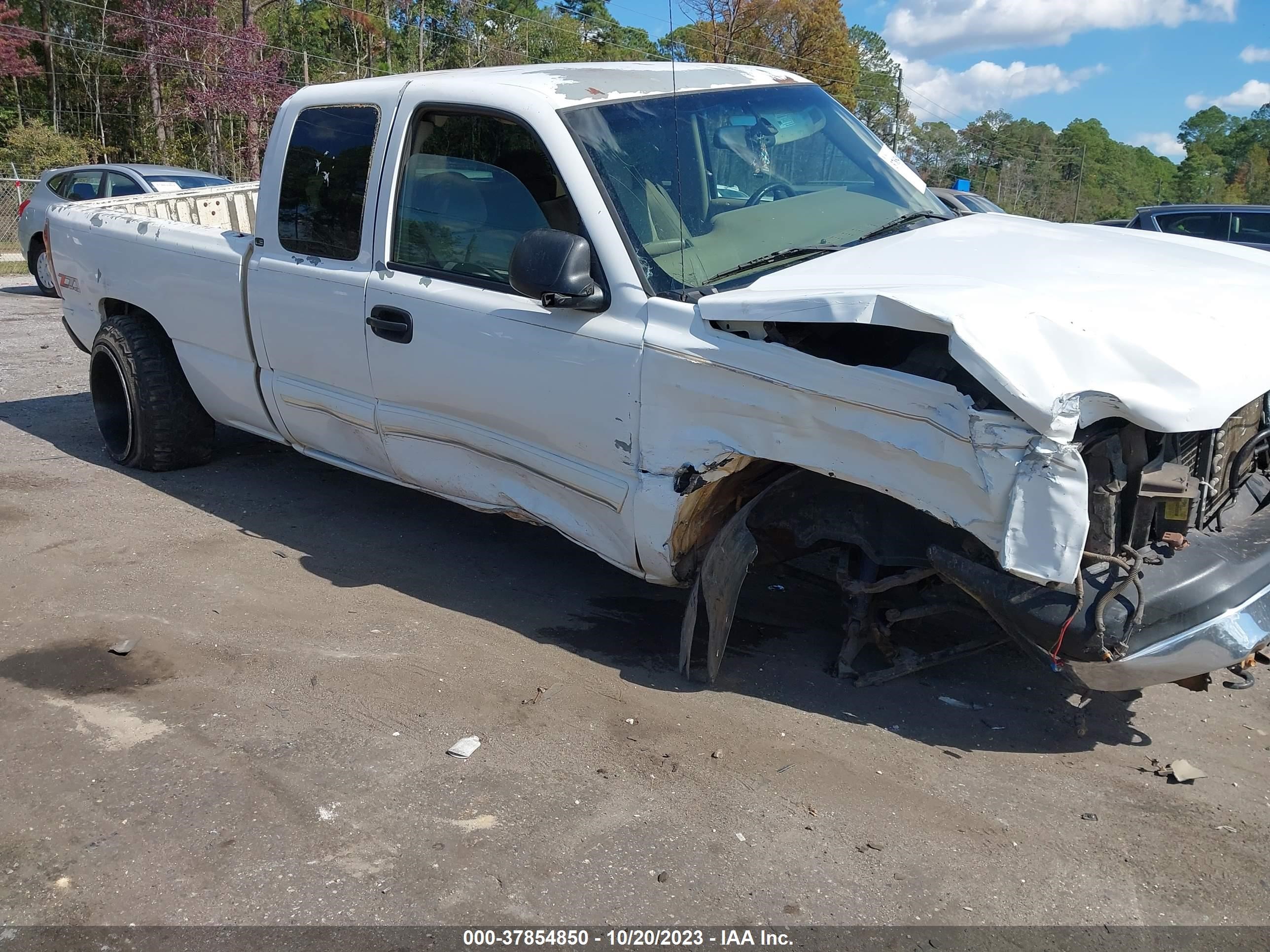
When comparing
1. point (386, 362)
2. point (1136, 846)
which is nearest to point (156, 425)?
point (386, 362)

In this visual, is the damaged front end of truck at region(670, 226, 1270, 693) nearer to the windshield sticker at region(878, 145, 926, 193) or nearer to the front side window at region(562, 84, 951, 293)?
the front side window at region(562, 84, 951, 293)

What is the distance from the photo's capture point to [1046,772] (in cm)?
331

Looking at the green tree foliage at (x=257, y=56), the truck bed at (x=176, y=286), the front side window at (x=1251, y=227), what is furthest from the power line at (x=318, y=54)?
the truck bed at (x=176, y=286)

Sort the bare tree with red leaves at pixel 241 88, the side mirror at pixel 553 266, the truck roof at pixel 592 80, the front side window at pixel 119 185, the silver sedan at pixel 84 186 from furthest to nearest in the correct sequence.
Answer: the bare tree with red leaves at pixel 241 88 → the front side window at pixel 119 185 → the silver sedan at pixel 84 186 → the truck roof at pixel 592 80 → the side mirror at pixel 553 266

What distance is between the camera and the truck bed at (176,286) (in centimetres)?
518

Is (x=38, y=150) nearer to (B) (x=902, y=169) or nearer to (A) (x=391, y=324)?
(A) (x=391, y=324)

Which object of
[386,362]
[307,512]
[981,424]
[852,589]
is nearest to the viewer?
[981,424]

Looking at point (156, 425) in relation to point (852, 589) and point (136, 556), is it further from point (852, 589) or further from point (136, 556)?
point (852, 589)

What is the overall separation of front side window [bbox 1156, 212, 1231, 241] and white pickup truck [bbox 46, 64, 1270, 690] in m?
9.65

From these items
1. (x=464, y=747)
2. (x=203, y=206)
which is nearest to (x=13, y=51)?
(x=203, y=206)

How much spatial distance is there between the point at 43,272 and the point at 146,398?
32.4ft

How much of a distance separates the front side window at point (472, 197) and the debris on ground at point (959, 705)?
2074 mm

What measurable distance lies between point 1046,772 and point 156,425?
482 centimetres

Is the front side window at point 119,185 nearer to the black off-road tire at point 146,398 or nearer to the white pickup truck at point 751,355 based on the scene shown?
the black off-road tire at point 146,398
